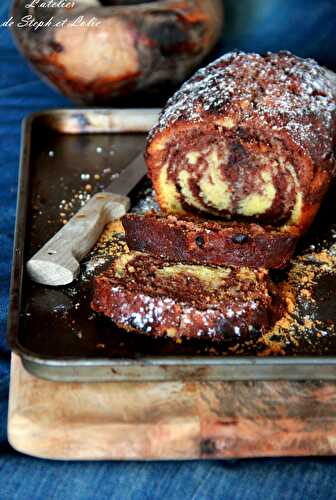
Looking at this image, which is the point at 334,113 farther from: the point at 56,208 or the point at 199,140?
the point at 56,208

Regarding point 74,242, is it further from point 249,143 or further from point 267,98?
point 267,98

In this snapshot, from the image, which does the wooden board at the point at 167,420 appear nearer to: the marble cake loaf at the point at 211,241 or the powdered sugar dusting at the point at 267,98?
the marble cake loaf at the point at 211,241

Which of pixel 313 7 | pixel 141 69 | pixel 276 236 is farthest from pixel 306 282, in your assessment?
pixel 313 7

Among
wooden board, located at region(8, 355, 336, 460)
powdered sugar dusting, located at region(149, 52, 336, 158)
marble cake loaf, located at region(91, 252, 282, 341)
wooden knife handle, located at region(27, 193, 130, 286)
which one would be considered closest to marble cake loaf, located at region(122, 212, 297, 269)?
marble cake loaf, located at region(91, 252, 282, 341)

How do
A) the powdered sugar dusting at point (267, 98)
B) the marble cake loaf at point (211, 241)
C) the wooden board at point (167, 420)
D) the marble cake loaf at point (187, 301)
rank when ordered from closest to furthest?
the wooden board at point (167, 420) < the marble cake loaf at point (187, 301) < the marble cake loaf at point (211, 241) < the powdered sugar dusting at point (267, 98)

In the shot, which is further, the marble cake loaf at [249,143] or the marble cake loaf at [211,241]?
the marble cake loaf at [249,143]

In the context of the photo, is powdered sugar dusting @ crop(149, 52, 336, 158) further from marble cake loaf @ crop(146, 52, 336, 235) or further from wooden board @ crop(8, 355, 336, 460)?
wooden board @ crop(8, 355, 336, 460)

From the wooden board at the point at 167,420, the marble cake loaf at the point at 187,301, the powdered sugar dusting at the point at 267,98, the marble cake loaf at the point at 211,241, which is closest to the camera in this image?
the wooden board at the point at 167,420

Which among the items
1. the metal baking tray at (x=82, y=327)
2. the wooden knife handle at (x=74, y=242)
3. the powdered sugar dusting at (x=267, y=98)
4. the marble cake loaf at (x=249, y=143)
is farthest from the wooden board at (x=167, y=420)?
the powdered sugar dusting at (x=267, y=98)
